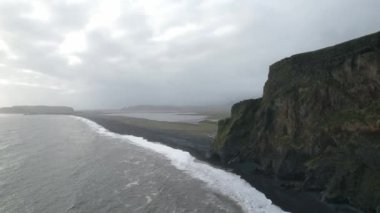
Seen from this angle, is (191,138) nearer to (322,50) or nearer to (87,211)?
(322,50)

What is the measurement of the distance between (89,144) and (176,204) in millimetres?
51137

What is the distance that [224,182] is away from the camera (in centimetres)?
4622

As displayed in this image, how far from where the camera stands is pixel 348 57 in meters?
43.2

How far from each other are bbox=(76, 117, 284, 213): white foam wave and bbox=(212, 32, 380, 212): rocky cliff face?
601 centimetres

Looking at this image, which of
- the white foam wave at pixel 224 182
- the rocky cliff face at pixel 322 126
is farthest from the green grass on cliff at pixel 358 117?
the white foam wave at pixel 224 182

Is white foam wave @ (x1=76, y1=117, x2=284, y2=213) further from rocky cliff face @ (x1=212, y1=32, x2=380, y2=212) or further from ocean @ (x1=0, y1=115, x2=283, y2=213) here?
rocky cliff face @ (x1=212, y1=32, x2=380, y2=212)

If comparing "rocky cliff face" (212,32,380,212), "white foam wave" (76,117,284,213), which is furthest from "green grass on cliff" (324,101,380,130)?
"white foam wave" (76,117,284,213)

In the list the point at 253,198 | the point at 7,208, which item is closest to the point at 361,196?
the point at 253,198

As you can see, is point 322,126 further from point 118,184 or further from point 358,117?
point 118,184

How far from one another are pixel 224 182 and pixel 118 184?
1401 cm

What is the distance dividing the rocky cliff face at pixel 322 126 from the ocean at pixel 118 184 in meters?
7.12

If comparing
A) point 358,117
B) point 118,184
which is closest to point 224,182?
point 118,184

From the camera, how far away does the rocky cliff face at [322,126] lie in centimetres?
3519

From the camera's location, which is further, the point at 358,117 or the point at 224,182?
the point at 224,182
